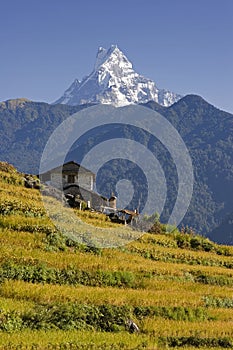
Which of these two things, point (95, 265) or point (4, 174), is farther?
point (4, 174)

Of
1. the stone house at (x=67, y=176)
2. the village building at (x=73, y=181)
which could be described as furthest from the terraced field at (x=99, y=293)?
the stone house at (x=67, y=176)

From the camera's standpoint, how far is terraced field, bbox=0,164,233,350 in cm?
1574

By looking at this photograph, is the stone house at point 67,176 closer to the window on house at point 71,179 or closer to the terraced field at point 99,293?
the window on house at point 71,179

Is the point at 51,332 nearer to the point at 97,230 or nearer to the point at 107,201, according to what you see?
the point at 97,230

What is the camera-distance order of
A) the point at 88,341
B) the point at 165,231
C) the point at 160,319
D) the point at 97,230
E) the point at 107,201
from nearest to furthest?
1. the point at 88,341
2. the point at 160,319
3. the point at 97,230
4. the point at 165,231
5. the point at 107,201

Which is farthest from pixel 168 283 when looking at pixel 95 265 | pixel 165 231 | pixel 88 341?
pixel 165 231

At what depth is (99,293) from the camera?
22062 mm

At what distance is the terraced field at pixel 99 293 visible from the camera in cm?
1574

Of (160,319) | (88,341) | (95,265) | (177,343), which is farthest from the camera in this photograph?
(95,265)

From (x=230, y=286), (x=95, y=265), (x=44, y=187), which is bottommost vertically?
(x=230, y=286)

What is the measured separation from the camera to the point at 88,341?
1473 centimetres

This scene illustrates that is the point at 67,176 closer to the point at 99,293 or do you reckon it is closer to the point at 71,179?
the point at 71,179

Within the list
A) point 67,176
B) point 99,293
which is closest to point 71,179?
point 67,176

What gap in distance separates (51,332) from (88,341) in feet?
4.15
